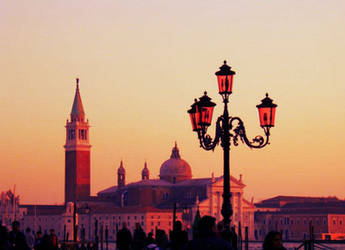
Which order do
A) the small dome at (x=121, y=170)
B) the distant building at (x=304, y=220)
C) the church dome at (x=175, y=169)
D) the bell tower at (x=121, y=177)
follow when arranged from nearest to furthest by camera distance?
the distant building at (x=304, y=220) < the church dome at (x=175, y=169) < the bell tower at (x=121, y=177) < the small dome at (x=121, y=170)

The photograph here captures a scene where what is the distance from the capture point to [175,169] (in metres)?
107

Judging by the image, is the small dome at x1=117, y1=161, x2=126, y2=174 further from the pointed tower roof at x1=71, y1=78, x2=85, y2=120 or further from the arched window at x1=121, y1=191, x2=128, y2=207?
the pointed tower roof at x1=71, y1=78, x2=85, y2=120

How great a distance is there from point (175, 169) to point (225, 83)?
92.3m

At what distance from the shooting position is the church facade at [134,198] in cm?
9994

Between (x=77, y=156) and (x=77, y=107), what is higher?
(x=77, y=107)

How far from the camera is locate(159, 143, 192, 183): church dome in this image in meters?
107

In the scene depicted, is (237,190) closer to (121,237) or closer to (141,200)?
(141,200)

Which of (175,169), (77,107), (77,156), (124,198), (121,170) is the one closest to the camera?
(77,156)

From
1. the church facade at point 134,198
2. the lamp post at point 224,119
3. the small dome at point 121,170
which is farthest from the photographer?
the small dome at point 121,170

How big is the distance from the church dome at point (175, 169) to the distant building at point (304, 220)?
9.63 m

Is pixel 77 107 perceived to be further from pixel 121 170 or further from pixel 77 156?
pixel 121 170

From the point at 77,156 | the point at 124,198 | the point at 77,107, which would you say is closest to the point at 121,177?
the point at 124,198

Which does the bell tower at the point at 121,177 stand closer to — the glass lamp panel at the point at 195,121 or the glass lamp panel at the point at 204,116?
the glass lamp panel at the point at 195,121

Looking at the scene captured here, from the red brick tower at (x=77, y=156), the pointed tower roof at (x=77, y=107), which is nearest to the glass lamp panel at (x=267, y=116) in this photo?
the red brick tower at (x=77, y=156)
